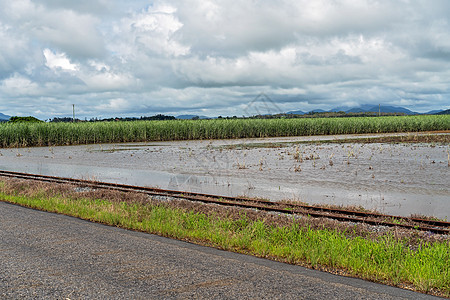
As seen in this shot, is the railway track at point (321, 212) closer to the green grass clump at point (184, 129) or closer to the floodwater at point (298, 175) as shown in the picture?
the floodwater at point (298, 175)

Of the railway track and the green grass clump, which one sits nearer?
the railway track

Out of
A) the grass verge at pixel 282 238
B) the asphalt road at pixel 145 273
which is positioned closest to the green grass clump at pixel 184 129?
the grass verge at pixel 282 238

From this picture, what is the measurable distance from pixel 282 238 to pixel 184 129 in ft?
140

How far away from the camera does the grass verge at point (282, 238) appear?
21.1 ft

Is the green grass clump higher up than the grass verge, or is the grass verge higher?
the green grass clump

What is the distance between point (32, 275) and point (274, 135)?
5332 cm

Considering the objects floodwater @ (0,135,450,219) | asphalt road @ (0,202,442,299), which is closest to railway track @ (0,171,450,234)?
floodwater @ (0,135,450,219)

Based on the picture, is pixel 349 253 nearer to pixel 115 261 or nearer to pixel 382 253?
pixel 382 253

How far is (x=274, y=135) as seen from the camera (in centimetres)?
5828

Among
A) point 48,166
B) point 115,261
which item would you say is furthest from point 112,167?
point 115,261

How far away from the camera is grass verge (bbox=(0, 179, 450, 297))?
6422mm

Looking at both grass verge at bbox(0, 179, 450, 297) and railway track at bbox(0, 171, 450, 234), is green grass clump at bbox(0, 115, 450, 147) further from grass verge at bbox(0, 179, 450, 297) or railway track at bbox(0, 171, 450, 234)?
grass verge at bbox(0, 179, 450, 297)

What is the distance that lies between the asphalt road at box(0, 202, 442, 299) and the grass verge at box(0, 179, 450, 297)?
0.41m

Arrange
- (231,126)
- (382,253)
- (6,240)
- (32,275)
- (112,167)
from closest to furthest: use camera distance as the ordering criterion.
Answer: (32,275), (382,253), (6,240), (112,167), (231,126)
